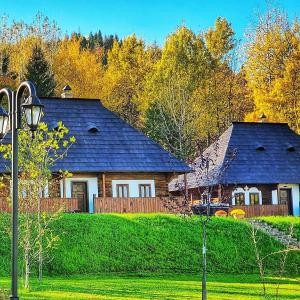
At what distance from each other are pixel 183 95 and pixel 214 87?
26.8ft

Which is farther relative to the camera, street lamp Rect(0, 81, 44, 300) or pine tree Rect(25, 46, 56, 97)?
pine tree Rect(25, 46, 56, 97)

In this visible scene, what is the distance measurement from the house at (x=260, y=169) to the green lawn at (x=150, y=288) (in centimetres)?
1395

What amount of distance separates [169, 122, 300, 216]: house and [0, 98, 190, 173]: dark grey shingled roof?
11.3ft

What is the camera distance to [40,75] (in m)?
55.5

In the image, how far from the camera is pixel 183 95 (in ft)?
177

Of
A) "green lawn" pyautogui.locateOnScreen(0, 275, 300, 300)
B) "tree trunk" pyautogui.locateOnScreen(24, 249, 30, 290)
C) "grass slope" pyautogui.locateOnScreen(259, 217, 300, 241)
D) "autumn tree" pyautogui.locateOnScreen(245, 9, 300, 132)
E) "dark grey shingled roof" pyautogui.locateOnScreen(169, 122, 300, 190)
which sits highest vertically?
"autumn tree" pyautogui.locateOnScreen(245, 9, 300, 132)

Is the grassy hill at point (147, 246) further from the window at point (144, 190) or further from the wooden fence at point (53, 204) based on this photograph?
the window at point (144, 190)

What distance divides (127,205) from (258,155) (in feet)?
37.5

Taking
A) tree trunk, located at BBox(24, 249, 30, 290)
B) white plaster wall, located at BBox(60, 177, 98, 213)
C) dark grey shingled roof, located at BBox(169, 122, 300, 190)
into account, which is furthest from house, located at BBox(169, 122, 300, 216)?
tree trunk, located at BBox(24, 249, 30, 290)

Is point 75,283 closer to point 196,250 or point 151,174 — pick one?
point 196,250

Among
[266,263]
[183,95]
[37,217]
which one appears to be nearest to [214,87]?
[183,95]

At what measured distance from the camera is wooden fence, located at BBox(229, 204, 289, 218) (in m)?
39.7

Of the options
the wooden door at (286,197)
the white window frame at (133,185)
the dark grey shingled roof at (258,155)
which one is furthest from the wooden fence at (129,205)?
the wooden door at (286,197)

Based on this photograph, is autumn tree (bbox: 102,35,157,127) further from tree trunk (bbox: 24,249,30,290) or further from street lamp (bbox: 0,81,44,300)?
street lamp (bbox: 0,81,44,300)
